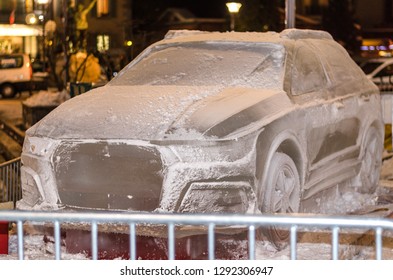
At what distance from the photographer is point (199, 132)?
6.93 meters

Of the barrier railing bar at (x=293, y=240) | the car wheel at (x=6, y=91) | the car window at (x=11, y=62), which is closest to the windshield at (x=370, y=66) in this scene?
the car wheel at (x=6, y=91)

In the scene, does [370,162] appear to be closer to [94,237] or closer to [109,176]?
[109,176]

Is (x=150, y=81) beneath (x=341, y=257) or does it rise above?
above

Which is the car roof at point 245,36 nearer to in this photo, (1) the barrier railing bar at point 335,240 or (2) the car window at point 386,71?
(1) the barrier railing bar at point 335,240

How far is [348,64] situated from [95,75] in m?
16.9

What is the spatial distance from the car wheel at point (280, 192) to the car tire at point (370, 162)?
77.1 inches

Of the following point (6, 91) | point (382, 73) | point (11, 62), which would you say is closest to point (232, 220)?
point (382, 73)

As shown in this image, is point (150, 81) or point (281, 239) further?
point (150, 81)

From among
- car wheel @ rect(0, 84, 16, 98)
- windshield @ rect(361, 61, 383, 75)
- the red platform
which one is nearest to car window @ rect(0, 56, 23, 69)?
car wheel @ rect(0, 84, 16, 98)

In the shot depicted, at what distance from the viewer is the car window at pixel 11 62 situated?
36469mm

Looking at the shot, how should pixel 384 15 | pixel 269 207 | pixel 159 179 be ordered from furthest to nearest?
pixel 384 15, pixel 269 207, pixel 159 179
